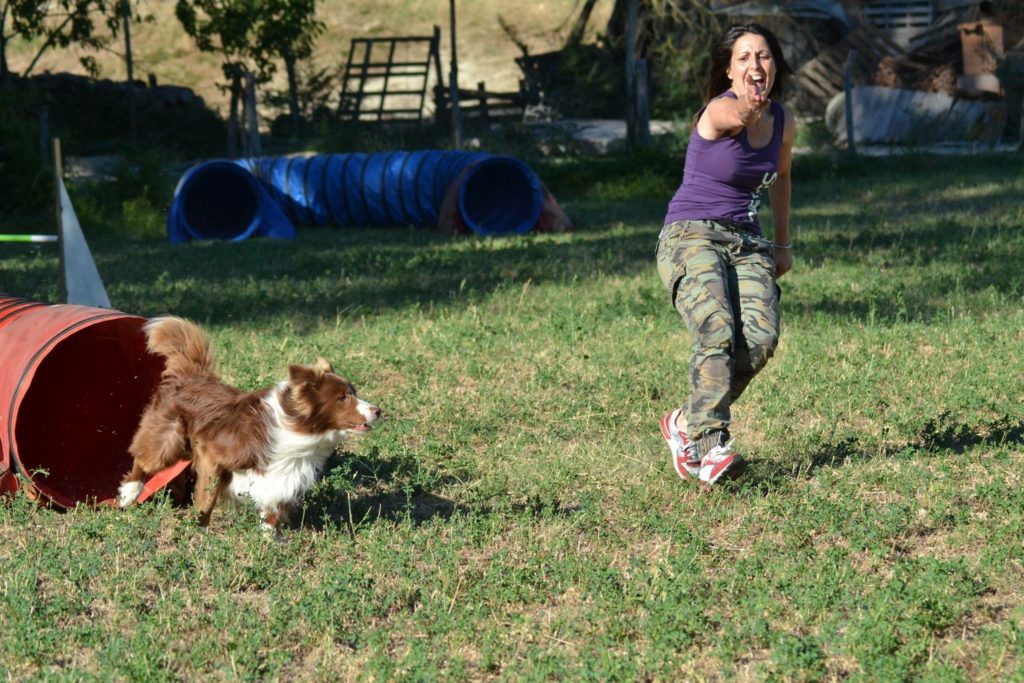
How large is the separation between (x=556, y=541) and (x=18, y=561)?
91.9 inches

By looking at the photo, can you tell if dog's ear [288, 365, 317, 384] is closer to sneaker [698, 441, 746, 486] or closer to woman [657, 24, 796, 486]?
woman [657, 24, 796, 486]

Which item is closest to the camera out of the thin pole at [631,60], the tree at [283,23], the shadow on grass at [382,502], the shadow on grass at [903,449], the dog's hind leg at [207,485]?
the dog's hind leg at [207,485]

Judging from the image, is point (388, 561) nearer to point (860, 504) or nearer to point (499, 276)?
point (860, 504)

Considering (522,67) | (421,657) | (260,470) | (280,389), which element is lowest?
(421,657)

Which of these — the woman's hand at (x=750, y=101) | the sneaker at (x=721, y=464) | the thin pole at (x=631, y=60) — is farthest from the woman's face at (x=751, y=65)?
the thin pole at (x=631, y=60)

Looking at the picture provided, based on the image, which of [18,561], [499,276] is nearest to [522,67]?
[499,276]

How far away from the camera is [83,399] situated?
7113 millimetres

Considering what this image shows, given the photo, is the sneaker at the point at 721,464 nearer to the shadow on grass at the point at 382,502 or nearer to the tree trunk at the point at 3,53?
the shadow on grass at the point at 382,502

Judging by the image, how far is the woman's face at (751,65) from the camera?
5.54 metres

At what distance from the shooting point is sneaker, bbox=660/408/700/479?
6273mm

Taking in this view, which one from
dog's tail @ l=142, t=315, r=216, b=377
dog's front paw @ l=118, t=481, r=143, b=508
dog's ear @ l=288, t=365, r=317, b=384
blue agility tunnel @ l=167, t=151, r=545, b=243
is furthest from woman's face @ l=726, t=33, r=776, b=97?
blue agility tunnel @ l=167, t=151, r=545, b=243

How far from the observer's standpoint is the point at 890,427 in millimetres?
7238

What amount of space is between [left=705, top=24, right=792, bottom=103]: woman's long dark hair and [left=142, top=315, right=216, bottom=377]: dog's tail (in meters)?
2.84

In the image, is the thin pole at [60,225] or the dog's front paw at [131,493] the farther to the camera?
the thin pole at [60,225]
